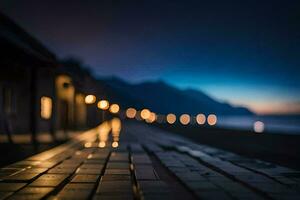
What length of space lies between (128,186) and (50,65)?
448 inches

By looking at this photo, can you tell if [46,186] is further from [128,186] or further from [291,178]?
[291,178]

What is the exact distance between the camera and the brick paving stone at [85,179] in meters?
7.90

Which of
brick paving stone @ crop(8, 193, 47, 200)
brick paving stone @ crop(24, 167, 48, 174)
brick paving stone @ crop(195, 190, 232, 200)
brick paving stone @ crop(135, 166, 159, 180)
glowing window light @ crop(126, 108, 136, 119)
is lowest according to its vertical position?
brick paving stone @ crop(195, 190, 232, 200)

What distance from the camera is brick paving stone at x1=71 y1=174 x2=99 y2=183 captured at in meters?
7.90

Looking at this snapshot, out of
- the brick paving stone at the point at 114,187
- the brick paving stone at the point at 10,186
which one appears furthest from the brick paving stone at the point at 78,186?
the brick paving stone at the point at 10,186

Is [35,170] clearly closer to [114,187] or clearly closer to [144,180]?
[144,180]

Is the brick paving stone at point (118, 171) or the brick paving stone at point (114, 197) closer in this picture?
the brick paving stone at point (114, 197)

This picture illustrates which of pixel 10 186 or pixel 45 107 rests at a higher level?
pixel 45 107

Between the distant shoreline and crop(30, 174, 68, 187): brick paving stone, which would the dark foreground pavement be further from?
the distant shoreline

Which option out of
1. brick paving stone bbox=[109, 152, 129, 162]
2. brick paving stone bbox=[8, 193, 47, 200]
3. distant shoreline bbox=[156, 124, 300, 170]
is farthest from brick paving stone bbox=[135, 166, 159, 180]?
distant shoreline bbox=[156, 124, 300, 170]

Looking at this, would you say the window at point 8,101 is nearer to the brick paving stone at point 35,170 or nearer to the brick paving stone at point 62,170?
the brick paving stone at point 35,170

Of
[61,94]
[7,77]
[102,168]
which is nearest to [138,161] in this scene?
[102,168]

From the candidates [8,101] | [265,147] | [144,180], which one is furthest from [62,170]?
[8,101]

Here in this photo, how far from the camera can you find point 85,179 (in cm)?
816
